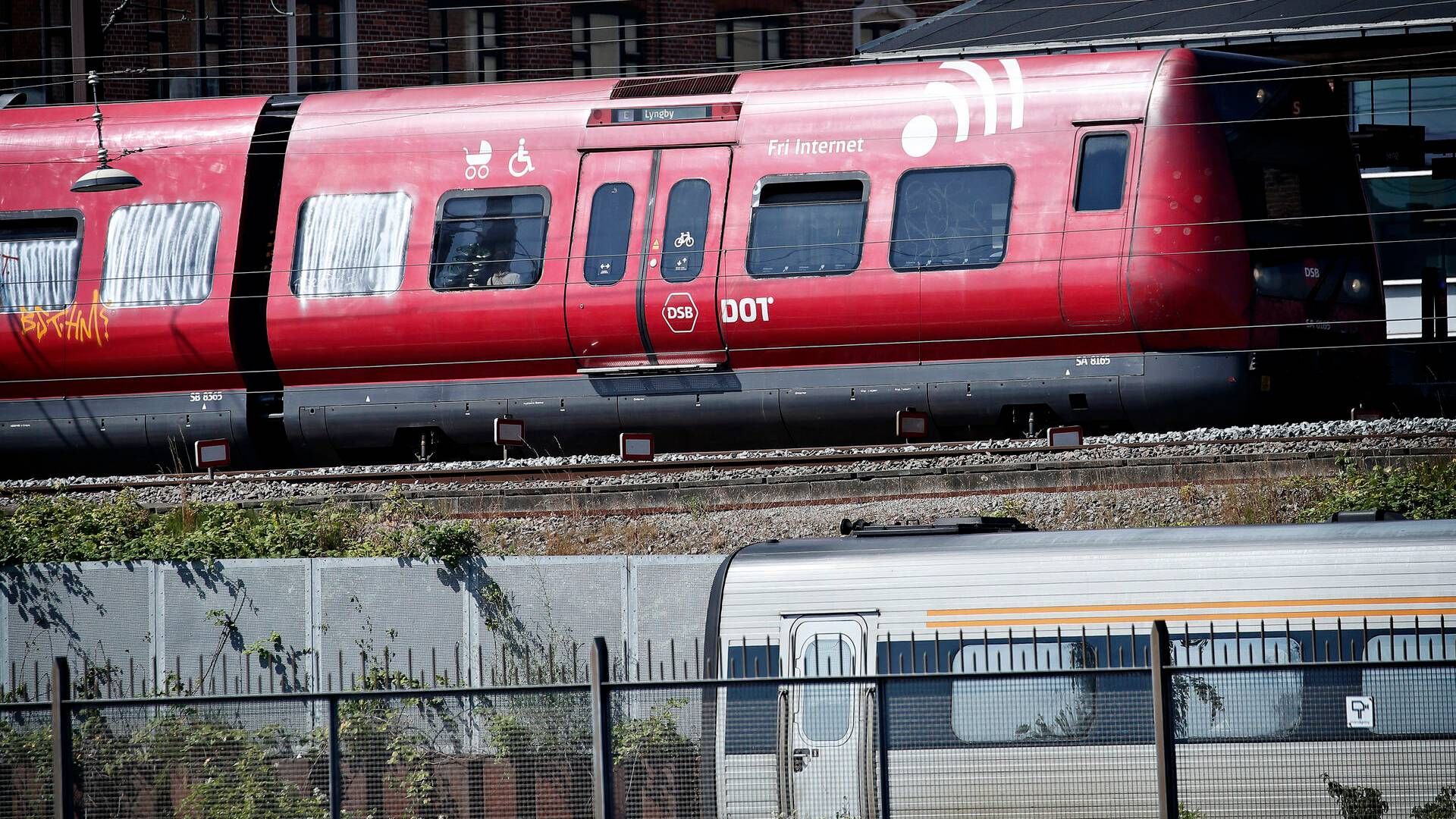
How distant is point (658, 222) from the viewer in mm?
14562

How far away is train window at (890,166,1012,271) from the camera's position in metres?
13.7

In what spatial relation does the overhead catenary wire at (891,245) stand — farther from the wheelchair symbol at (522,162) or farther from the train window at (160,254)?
the wheelchair symbol at (522,162)

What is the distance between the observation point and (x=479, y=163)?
15.2 metres

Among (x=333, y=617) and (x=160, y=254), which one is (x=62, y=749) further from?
(x=160, y=254)

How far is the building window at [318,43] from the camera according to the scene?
30844 millimetres

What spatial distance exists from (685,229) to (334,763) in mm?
7434

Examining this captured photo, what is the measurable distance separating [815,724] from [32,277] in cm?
1111

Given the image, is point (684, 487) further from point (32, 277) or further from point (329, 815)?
point (32, 277)

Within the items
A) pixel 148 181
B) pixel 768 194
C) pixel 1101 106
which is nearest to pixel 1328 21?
pixel 1101 106

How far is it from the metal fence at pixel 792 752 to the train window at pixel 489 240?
6985 millimetres

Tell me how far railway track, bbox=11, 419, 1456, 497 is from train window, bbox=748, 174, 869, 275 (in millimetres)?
1605

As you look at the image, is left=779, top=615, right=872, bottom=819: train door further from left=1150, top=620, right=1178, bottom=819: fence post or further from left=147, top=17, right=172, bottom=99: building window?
left=147, top=17, right=172, bottom=99: building window

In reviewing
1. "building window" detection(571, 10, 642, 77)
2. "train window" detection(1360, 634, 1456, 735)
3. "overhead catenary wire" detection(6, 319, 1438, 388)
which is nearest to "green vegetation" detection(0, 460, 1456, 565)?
"overhead catenary wire" detection(6, 319, 1438, 388)

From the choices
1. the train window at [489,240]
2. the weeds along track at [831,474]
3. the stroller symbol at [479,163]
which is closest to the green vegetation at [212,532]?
the weeds along track at [831,474]
